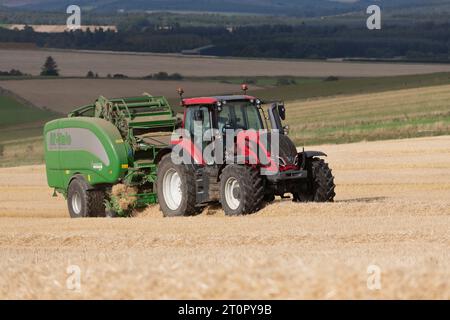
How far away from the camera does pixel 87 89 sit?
6694 centimetres

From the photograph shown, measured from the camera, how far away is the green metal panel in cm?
1848

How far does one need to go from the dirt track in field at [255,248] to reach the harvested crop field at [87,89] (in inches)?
1465

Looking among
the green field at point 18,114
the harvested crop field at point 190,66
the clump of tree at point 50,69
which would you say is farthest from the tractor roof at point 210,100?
the clump of tree at point 50,69

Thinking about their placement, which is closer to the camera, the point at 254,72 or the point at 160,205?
the point at 160,205

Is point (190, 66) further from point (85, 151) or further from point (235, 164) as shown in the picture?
point (235, 164)

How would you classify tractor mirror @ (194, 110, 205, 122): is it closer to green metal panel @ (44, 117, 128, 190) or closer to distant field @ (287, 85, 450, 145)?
green metal panel @ (44, 117, 128, 190)

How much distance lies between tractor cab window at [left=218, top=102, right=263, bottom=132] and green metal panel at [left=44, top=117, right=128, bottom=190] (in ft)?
7.94

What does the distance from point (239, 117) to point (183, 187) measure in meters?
1.41

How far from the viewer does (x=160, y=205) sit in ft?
58.1

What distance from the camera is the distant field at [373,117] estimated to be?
35.7 meters

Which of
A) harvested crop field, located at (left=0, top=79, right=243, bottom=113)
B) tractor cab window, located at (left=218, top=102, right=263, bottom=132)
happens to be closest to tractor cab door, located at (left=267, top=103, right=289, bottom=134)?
tractor cab window, located at (left=218, top=102, right=263, bottom=132)

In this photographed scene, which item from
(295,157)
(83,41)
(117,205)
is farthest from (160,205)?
(83,41)
